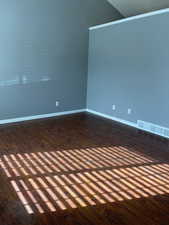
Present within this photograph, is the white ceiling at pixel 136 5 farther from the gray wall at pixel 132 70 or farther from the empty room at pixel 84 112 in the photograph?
the gray wall at pixel 132 70

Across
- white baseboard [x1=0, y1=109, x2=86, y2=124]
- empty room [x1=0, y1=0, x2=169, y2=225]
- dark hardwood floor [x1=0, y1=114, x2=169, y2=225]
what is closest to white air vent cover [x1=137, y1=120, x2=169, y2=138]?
empty room [x1=0, y1=0, x2=169, y2=225]

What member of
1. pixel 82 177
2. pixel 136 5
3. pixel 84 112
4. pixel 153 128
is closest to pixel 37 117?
pixel 84 112

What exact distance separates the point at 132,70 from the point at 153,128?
4.19 feet

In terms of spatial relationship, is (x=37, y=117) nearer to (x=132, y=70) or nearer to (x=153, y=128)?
(x=132, y=70)

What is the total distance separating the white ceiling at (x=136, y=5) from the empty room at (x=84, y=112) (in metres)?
0.03

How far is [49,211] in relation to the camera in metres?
2.46

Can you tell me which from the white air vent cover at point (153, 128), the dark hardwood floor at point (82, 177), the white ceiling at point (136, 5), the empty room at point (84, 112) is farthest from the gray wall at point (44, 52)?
the white air vent cover at point (153, 128)

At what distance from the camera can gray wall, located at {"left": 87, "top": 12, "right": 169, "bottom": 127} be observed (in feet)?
15.9

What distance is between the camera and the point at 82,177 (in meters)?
3.20

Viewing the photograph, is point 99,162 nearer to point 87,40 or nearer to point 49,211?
point 49,211

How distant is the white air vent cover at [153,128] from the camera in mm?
4830

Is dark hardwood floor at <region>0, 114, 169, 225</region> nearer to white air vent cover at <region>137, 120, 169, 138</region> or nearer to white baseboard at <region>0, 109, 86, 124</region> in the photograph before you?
white air vent cover at <region>137, 120, 169, 138</region>

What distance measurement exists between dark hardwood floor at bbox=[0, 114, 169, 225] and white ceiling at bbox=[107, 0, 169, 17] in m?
2.65

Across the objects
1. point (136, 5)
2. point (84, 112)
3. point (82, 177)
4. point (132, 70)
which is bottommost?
point (82, 177)
